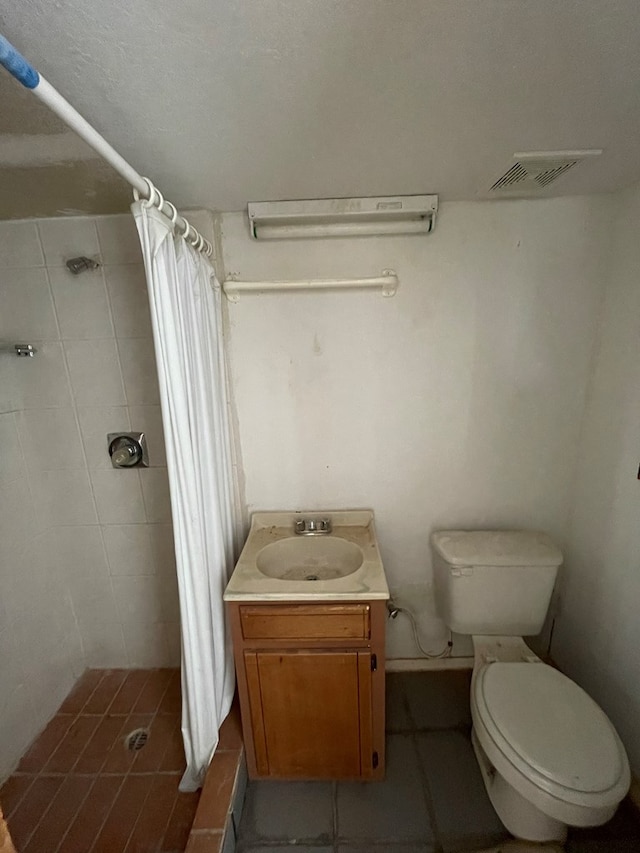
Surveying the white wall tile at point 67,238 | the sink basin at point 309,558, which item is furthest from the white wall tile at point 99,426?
the sink basin at point 309,558

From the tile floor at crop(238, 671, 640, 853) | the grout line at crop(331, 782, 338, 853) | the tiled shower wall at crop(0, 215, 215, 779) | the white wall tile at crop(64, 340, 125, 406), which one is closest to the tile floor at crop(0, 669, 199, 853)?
the tiled shower wall at crop(0, 215, 215, 779)

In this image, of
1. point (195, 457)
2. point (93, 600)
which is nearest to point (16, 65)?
point (195, 457)

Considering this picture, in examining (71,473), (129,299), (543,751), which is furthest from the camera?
(71,473)

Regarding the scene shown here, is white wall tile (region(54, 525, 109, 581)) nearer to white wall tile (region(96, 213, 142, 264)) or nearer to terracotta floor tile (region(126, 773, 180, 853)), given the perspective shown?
terracotta floor tile (region(126, 773, 180, 853))

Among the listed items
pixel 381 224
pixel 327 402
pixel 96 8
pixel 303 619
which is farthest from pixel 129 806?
pixel 381 224

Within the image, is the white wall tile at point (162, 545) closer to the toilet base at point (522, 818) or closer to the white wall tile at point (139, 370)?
the white wall tile at point (139, 370)

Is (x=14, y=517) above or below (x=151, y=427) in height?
below

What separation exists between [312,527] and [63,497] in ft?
3.56

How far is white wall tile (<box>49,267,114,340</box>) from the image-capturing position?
4.63 ft

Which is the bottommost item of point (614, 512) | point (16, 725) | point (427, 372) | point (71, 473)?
point (16, 725)

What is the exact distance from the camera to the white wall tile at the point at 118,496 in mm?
1556

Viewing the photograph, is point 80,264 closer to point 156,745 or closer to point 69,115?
point 69,115

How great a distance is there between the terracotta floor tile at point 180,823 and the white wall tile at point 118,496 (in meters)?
0.98

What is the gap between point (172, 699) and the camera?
5.26ft
